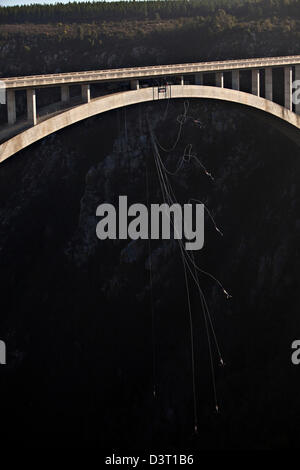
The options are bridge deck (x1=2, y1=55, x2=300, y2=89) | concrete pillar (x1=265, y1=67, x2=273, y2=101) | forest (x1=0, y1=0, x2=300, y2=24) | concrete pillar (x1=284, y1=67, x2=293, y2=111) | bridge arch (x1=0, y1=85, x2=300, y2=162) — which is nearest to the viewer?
bridge arch (x1=0, y1=85, x2=300, y2=162)

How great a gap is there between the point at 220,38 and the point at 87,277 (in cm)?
3003

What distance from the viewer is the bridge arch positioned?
30625 mm

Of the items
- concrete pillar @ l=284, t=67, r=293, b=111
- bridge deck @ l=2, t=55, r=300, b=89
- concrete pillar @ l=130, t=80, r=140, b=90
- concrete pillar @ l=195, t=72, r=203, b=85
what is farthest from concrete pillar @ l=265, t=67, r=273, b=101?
concrete pillar @ l=130, t=80, r=140, b=90

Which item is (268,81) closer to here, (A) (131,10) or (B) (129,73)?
(B) (129,73)

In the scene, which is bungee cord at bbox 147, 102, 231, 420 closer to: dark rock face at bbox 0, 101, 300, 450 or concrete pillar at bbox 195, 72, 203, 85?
dark rock face at bbox 0, 101, 300, 450

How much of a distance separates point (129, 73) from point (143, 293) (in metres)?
25.7

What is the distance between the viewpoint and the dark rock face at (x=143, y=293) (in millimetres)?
49906

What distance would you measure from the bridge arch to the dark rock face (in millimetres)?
10675

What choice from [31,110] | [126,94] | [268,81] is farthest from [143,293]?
[31,110]

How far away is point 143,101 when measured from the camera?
123 ft

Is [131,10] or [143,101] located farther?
[131,10]

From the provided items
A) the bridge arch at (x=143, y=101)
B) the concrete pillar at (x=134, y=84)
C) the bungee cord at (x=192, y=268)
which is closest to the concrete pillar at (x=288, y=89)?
the bridge arch at (x=143, y=101)

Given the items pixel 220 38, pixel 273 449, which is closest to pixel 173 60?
pixel 220 38

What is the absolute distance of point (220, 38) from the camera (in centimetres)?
8075
